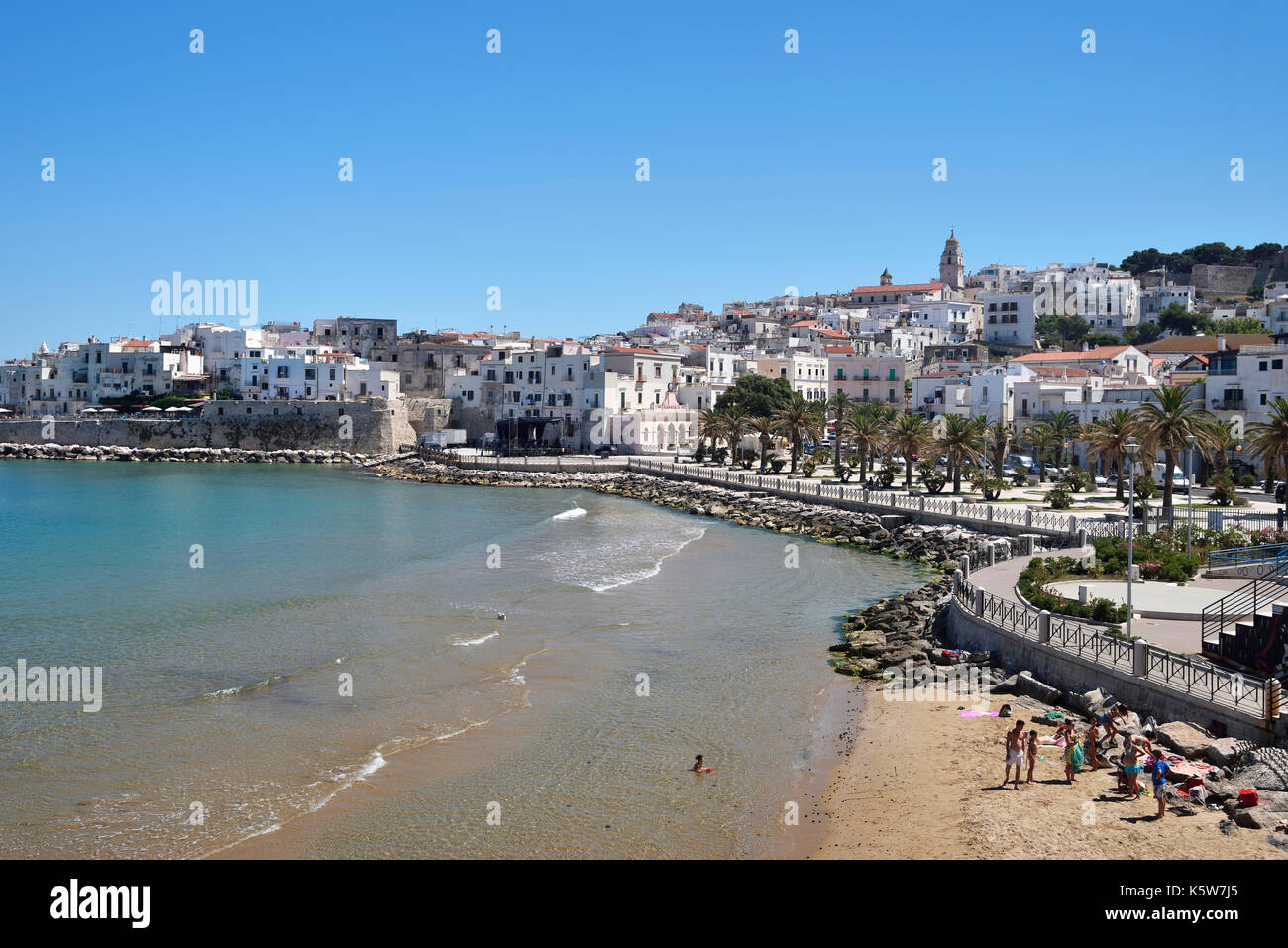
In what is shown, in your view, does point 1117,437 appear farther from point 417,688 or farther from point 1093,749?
point 417,688

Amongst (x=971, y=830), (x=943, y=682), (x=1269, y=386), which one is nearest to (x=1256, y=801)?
(x=971, y=830)

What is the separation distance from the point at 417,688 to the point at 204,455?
88.1 metres

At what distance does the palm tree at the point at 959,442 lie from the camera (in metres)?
53.5

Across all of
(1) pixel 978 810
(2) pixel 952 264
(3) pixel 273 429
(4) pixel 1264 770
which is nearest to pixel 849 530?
(1) pixel 978 810

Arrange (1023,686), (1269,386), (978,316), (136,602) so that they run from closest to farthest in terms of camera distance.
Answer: (1023,686)
(136,602)
(1269,386)
(978,316)

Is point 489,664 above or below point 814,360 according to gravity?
below

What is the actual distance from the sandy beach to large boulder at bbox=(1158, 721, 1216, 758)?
42.4 inches

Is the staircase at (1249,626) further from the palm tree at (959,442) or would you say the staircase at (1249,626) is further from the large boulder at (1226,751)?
the palm tree at (959,442)

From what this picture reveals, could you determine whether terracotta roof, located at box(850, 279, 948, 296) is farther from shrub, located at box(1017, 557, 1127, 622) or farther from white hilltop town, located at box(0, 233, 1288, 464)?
shrub, located at box(1017, 557, 1127, 622)

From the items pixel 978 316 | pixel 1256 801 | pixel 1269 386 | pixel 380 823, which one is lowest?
pixel 380 823

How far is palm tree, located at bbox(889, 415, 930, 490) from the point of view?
190 feet

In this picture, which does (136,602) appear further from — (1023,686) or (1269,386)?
(1269,386)

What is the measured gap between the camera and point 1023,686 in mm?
20938
